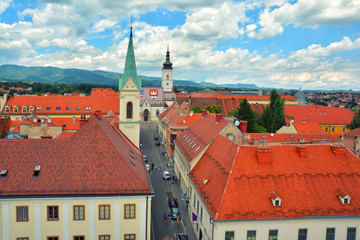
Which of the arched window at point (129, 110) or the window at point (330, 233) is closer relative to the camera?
the window at point (330, 233)

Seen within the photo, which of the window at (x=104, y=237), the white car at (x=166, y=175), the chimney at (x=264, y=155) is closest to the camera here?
the window at (x=104, y=237)

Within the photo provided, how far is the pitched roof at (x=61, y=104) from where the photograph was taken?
312ft

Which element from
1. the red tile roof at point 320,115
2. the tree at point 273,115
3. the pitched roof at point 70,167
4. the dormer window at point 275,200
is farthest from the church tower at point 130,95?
the red tile roof at point 320,115

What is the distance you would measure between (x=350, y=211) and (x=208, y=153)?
674 inches

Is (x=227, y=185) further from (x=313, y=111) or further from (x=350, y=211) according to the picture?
(x=313, y=111)

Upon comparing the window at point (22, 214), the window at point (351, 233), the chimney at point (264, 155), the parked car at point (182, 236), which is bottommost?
the parked car at point (182, 236)

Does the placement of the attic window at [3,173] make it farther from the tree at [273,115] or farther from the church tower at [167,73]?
the church tower at [167,73]

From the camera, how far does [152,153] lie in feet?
250

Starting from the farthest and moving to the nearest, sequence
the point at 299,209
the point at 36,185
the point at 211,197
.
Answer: the point at 211,197 < the point at 299,209 < the point at 36,185

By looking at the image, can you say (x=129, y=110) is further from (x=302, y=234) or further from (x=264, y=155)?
(x=302, y=234)

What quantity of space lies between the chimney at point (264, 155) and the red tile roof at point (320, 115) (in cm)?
7972

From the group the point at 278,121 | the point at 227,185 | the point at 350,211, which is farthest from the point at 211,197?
the point at 278,121

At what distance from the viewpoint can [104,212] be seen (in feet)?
87.2

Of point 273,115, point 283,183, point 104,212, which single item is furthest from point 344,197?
point 273,115
